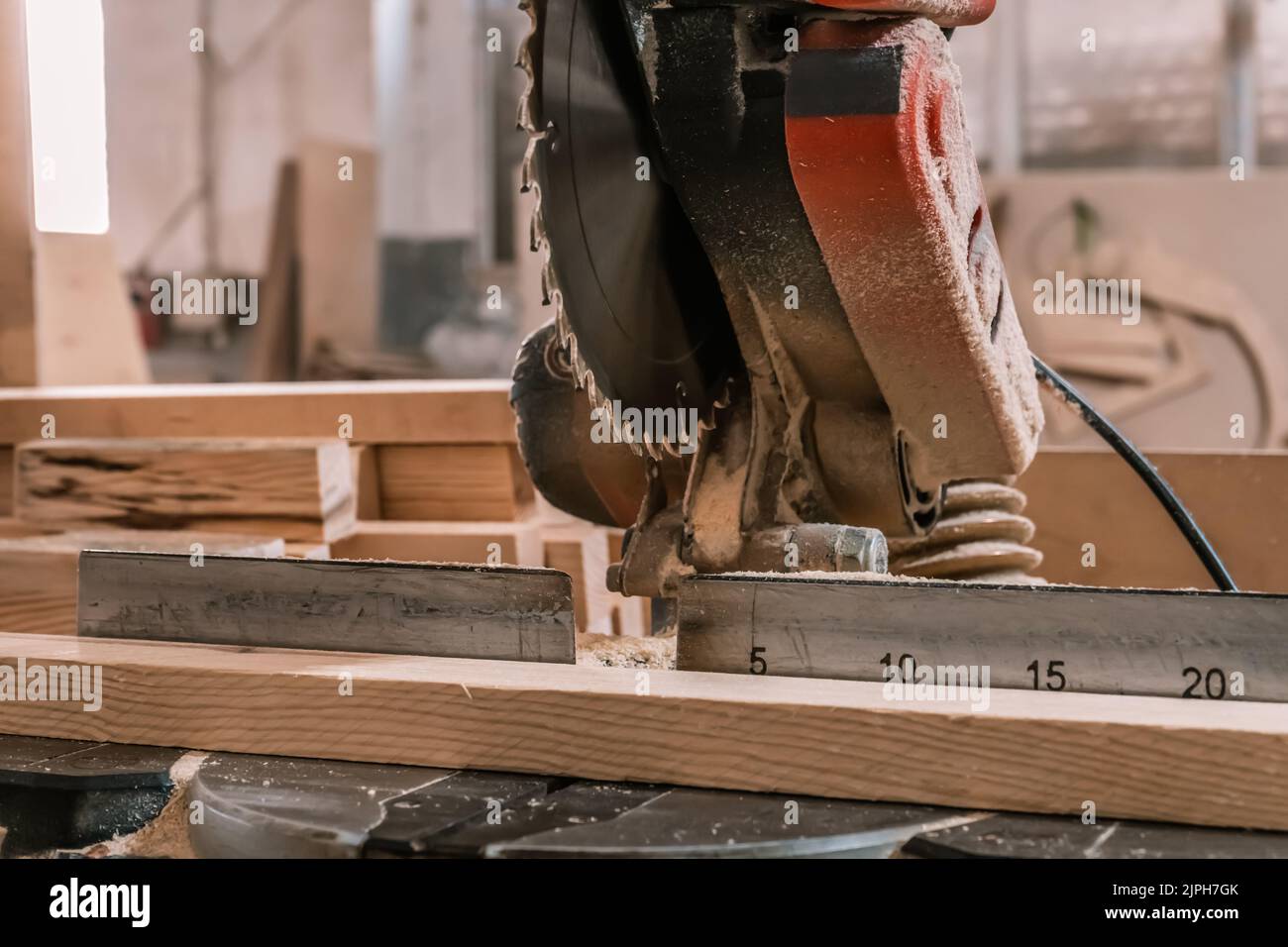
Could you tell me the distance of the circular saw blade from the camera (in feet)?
4.58

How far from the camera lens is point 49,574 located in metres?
2.11

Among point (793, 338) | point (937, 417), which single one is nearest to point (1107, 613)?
point (937, 417)

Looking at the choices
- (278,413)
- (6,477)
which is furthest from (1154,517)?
(6,477)

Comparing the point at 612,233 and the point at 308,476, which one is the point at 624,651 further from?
the point at 308,476

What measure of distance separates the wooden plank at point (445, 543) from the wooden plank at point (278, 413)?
213mm

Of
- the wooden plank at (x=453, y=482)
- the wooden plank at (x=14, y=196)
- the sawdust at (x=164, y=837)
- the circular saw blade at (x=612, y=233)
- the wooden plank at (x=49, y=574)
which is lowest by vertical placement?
the sawdust at (x=164, y=837)

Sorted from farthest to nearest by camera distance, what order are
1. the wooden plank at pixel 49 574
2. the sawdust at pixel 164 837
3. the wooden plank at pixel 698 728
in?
the wooden plank at pixel 49 574
the sawdust at pixel 164 837
the wooden plank at pixel 698 728

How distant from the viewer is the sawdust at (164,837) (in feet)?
4.00

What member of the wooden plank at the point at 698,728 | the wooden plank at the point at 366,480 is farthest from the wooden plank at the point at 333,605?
the wooden plank at the point at 366,480

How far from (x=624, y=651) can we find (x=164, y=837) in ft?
2.01

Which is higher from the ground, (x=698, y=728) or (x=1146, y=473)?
(x=1146, y=473)

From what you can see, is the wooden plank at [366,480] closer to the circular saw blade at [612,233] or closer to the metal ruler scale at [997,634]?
the circular saw blade at [612,233]

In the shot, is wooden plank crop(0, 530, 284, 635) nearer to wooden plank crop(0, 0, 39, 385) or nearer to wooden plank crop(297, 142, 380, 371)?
wooden plank crop(0, 0, 39, 385)
